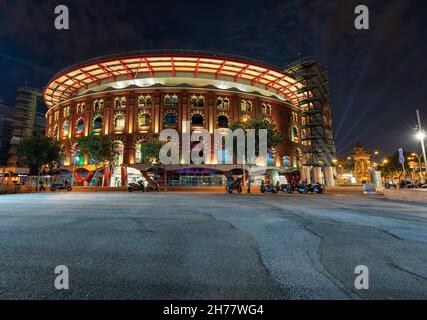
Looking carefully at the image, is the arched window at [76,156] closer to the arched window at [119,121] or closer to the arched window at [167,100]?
the arched window at [119,121]

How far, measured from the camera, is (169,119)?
40.5 meters

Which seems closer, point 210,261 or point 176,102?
point 210,261

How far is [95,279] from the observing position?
2695 millimetres

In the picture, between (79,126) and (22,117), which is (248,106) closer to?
(79,126)

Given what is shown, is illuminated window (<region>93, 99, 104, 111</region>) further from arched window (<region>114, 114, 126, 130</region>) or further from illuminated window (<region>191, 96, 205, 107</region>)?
illuminated window (<region>191, 96, 205, 107</region>)

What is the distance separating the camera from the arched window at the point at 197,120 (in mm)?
40438

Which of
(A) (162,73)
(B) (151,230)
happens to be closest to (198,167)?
(A) (162,73)

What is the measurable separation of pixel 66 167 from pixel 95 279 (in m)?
47.1

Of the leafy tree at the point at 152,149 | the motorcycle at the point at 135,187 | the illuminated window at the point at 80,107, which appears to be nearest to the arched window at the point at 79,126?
the illuminated window at the point at 80,107

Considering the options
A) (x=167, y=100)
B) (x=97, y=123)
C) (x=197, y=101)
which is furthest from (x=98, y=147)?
(x=197, y=101)

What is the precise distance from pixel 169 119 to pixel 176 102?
3342mm

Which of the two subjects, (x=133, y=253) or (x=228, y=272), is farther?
(x=133, y=253)
